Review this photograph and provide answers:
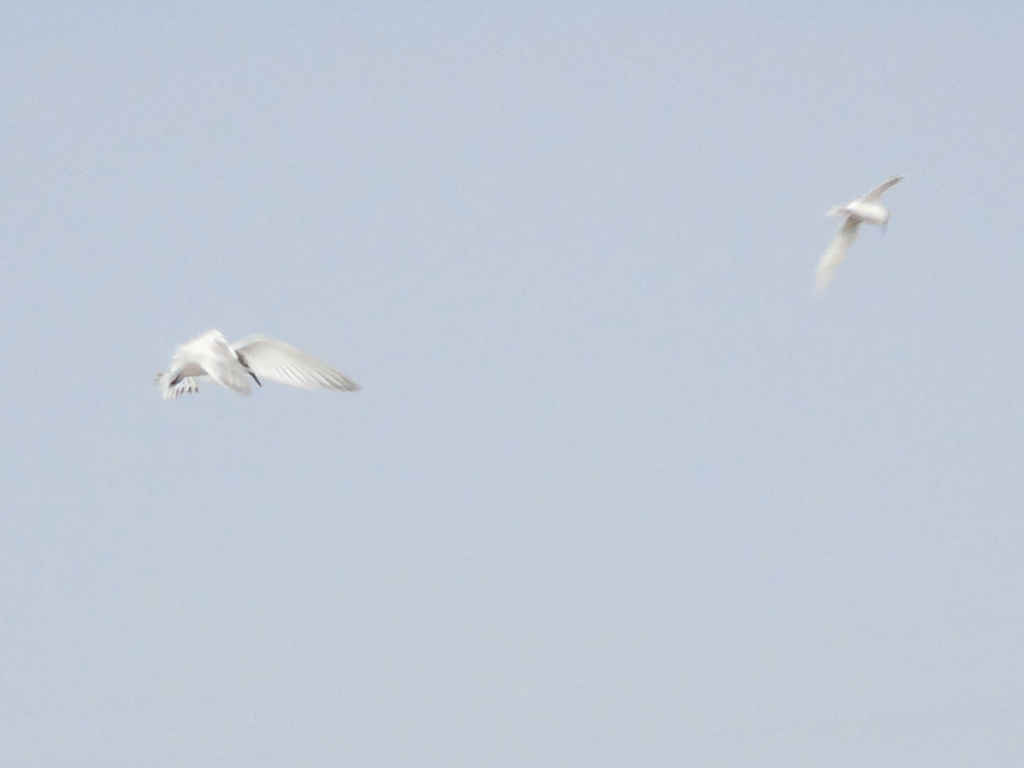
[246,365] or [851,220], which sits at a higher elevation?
[851,220]

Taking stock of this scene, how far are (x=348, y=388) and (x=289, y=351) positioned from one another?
149cm

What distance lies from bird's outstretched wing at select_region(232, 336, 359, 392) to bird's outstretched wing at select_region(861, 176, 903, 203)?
13.5 m

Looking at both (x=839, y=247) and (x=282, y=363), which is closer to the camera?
(x=282, y=363)

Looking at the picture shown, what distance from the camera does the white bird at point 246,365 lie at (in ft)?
71.8

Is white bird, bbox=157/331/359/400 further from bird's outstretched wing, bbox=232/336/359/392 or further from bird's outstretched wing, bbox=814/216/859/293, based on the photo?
bird's outstretched wing, bbox=814/216/859/293

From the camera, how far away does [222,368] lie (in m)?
21.6

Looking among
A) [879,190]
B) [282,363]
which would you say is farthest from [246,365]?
[879,190]

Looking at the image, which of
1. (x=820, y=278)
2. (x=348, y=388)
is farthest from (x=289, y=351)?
(x=820, y=278)

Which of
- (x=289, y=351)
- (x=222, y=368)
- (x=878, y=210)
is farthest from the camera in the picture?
(x=878, y=210)

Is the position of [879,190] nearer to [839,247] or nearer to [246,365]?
[839,247]

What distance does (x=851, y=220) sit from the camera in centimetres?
3481

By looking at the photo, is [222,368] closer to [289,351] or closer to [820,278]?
[289,351]

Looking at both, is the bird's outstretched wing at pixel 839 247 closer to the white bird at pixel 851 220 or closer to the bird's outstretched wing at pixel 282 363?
the white bird at pixel 851 220

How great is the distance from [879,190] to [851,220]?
183 centimetres
